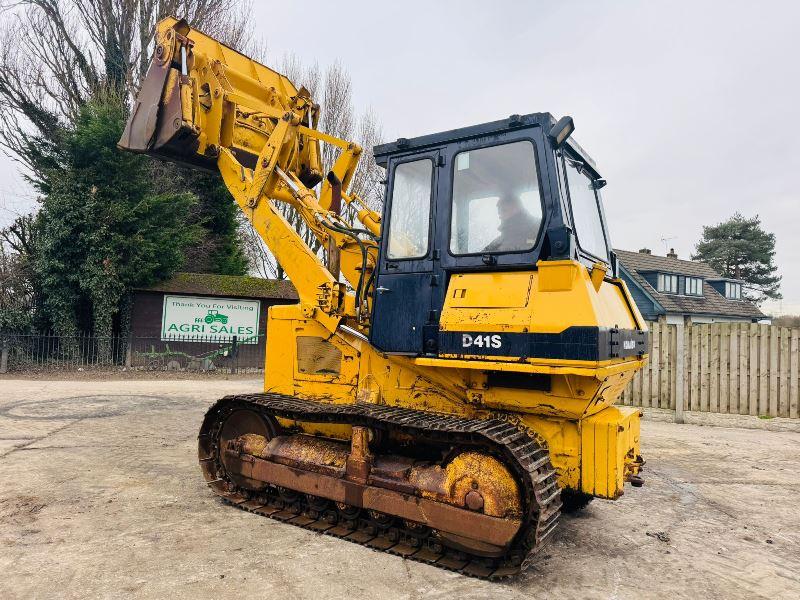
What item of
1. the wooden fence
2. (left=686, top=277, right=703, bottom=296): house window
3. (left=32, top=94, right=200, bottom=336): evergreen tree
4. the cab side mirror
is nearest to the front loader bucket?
the cab side mirror

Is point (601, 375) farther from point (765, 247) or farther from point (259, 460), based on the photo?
point (765, 247)

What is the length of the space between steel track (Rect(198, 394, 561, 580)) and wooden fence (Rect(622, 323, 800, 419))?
307 inches

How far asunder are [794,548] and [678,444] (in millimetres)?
3979

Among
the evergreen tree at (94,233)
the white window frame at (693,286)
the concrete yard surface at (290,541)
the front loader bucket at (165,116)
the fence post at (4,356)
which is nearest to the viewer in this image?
the concrete yard surface at (290,541)

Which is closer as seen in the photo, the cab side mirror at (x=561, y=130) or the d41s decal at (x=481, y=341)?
the d41s decal at (x=481, y=341)

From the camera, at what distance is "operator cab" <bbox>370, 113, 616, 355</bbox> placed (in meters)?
3.77

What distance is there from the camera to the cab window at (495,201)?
381 cm

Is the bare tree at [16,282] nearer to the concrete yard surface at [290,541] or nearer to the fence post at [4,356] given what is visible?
the fence post at [4,356]

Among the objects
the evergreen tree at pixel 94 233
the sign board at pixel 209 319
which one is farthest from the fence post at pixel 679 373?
the evergreen tree at pixel 94 233

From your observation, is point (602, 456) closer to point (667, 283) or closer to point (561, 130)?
point (561, 130)

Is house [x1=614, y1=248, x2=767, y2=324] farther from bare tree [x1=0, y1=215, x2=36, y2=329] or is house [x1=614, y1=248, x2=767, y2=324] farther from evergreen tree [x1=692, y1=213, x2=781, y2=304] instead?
bare tree [x1=0, y1=215, x2=36, y2=329]

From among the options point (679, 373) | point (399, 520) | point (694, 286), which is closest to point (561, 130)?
point (399, 520)

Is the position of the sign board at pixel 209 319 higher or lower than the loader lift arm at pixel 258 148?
lower

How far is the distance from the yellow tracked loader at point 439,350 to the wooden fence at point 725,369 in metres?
6.54
